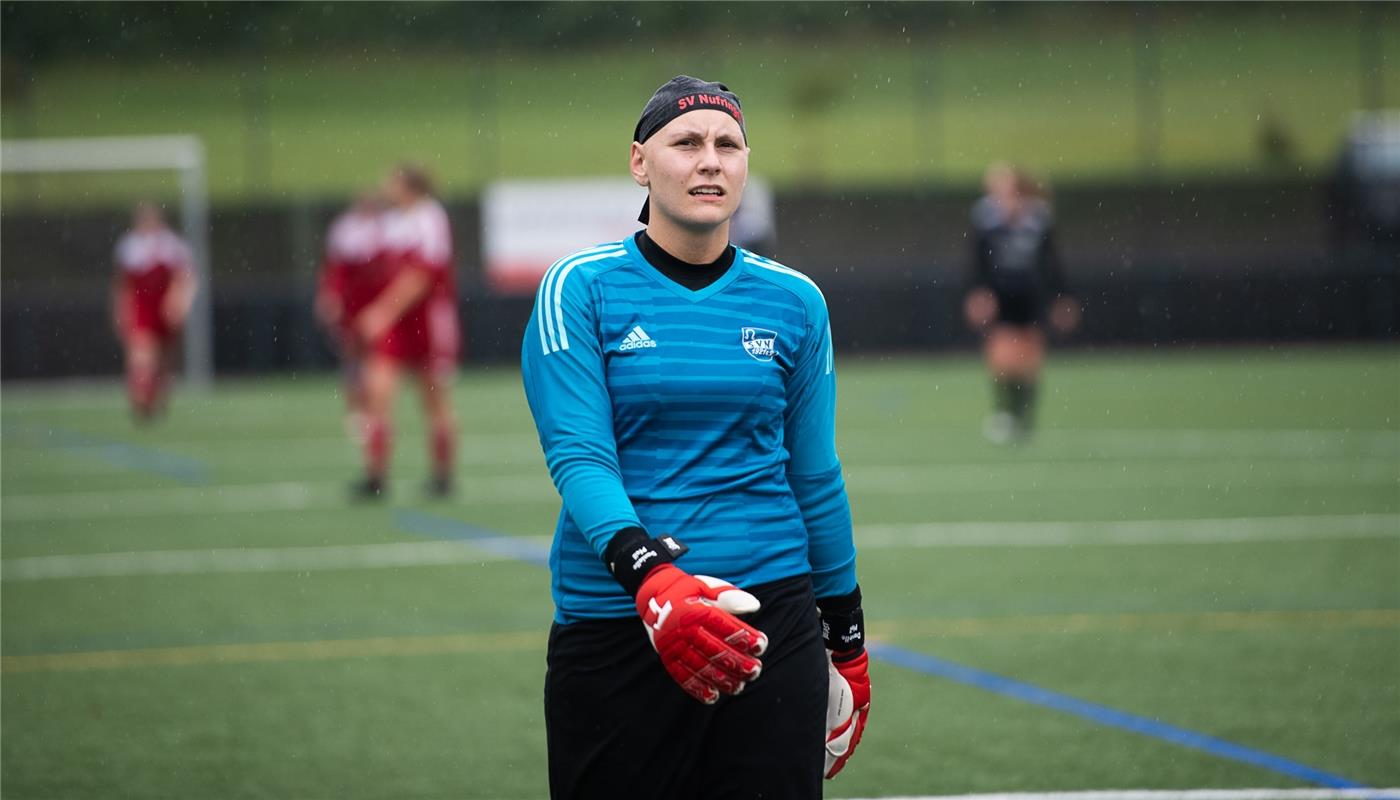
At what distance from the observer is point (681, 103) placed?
3.56m

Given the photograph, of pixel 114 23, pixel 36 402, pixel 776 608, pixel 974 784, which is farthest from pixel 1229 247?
pixel 776 608

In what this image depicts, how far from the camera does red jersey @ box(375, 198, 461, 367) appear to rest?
13016 mm

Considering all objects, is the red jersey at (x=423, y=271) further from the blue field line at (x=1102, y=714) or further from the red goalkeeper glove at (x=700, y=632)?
the red goalkeeper glove at (x=700, y=632)

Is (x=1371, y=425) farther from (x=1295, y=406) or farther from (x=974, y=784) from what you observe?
(x=974, y=784)

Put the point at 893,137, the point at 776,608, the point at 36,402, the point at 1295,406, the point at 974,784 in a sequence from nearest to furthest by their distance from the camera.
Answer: the point at 776,608 < the point at 974,784 < the point at 1295,406 < the point at 36,402 < the point at 893,137

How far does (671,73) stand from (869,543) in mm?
25963

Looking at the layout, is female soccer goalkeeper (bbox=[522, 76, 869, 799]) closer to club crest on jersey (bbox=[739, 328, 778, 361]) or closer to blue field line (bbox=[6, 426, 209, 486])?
club crest on jersey (bbox=[739, 328, 778, 361])

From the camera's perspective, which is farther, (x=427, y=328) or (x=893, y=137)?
(x=893, y=137)

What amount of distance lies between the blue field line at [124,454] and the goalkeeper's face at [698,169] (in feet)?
38.2

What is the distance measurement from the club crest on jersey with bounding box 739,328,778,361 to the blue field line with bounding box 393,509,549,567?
21.6ft

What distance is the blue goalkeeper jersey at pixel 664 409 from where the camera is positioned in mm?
3467

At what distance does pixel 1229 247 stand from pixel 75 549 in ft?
78.3

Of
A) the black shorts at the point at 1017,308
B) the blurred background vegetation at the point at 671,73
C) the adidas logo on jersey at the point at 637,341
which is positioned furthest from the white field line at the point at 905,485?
the blurred background vegetation at the point at 671,73

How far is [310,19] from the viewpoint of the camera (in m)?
39.0
